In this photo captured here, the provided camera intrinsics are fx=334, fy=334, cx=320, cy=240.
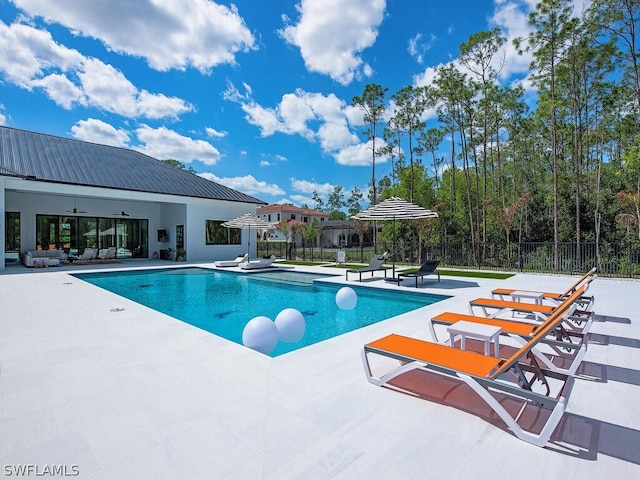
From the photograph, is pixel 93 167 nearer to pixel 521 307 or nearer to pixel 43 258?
pixel 43 258

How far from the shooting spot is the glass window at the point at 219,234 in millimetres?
20219

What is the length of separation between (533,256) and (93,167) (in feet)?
71.8

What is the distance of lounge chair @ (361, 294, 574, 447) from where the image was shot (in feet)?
7.77

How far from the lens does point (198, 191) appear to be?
19.8m

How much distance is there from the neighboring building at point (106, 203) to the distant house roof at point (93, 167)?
1.7 inches

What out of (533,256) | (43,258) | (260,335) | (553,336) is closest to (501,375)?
(553,336)

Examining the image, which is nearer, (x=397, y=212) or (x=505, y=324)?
(x=505, y=324)

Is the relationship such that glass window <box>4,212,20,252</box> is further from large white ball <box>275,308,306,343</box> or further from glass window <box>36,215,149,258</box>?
large white ball <box>275,308,306,343</box>

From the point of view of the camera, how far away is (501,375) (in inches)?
118

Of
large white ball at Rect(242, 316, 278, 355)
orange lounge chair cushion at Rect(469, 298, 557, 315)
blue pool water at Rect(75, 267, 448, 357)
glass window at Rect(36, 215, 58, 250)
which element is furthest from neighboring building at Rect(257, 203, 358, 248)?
large white ball at Rect(242, 316, 278, 355)

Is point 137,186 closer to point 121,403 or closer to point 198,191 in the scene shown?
point 198,191

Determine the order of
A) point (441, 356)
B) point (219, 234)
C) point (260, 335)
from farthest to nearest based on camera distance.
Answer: point (219, 234), point (260, 335), point (441, 356)

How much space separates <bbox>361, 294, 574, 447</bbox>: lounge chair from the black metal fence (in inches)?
354

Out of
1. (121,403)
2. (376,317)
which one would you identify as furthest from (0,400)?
(376,317)
